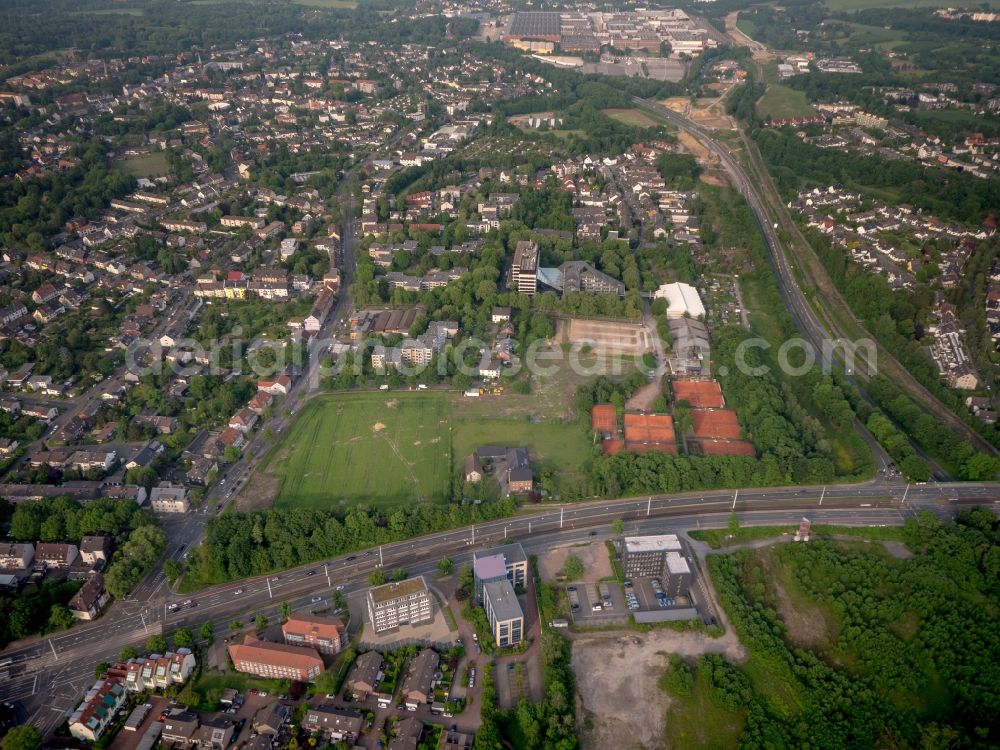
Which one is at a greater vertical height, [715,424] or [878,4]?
[878,4]

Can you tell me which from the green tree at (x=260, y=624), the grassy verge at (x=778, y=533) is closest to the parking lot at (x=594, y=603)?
the grassy verge at (x=778, y=533)

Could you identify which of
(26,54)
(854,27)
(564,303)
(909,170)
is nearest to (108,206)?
(564,303)

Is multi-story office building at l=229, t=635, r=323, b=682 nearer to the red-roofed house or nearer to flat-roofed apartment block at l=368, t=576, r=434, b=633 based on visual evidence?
flat-roofed apartment block at l=368, t=576, r=434, b=633

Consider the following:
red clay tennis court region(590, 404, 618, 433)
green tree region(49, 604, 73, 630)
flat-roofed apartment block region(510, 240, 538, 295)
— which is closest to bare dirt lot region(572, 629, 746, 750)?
red clay tennis court region(590, 404, 618, 433)

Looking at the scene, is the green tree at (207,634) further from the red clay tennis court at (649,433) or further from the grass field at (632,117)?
the grass field at (632,117)

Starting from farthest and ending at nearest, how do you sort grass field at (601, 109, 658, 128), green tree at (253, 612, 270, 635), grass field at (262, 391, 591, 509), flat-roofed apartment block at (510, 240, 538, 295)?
grass field at (601, 109, 658, 128), flat-roofed apartment block at (510, 240, 538, 295), grass field at (262, 391, 591, 509), green tree at (253, 612, 270, 635)

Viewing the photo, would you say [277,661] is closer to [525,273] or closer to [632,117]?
[525,273]

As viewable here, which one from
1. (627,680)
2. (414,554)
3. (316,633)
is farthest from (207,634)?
(627,680)
